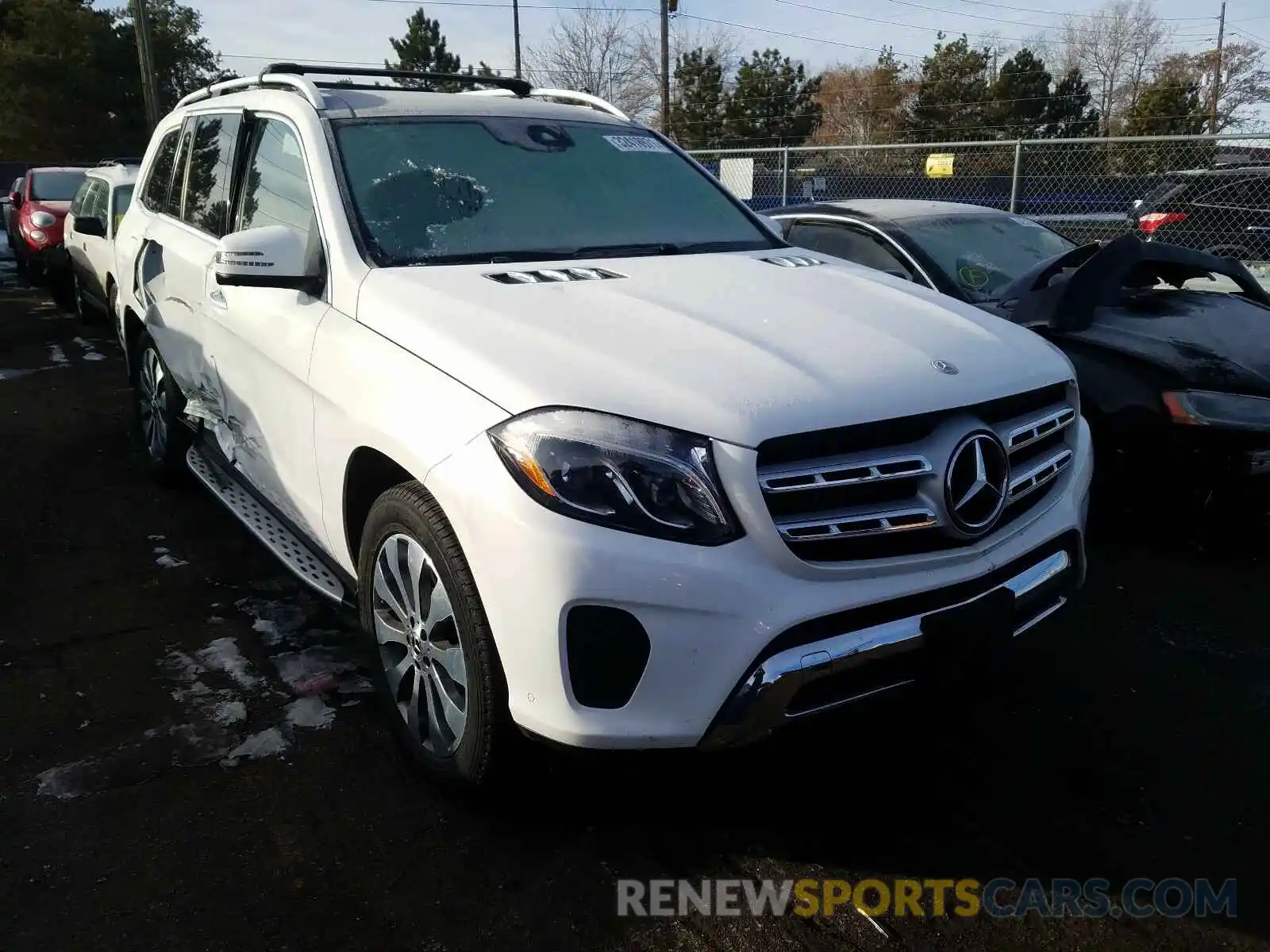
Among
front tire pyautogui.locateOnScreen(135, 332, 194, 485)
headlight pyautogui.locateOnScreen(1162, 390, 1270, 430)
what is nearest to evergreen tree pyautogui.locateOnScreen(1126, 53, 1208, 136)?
headlight pyautogui.locateOnScreen(1162, 390, 1270, 430)

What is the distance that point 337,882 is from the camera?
2.49m

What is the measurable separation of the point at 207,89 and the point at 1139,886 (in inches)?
195

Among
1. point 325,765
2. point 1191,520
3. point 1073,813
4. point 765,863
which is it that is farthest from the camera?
point 1191,520

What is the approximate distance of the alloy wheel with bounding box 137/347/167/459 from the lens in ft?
16.9

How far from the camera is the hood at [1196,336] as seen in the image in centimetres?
429

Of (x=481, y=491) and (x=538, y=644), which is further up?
(x=481, y=491)

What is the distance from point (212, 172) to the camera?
441 centimetres

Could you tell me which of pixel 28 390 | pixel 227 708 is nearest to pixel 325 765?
pixel 227 708

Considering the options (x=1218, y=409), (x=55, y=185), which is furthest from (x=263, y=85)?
(x=55, y=185)

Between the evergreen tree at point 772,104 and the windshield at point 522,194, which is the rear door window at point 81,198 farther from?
the evergreen tree at point 772,104

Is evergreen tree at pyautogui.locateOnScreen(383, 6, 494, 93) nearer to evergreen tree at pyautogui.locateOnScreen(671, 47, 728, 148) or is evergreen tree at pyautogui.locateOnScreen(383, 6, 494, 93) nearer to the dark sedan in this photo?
evergreen tree at pyautogui.locateOnScreen(671, 47, 728, 148)

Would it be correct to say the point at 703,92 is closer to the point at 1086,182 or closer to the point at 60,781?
the point at 1086,182

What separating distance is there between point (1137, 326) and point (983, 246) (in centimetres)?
140

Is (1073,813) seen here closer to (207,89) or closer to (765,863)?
(765,863)
